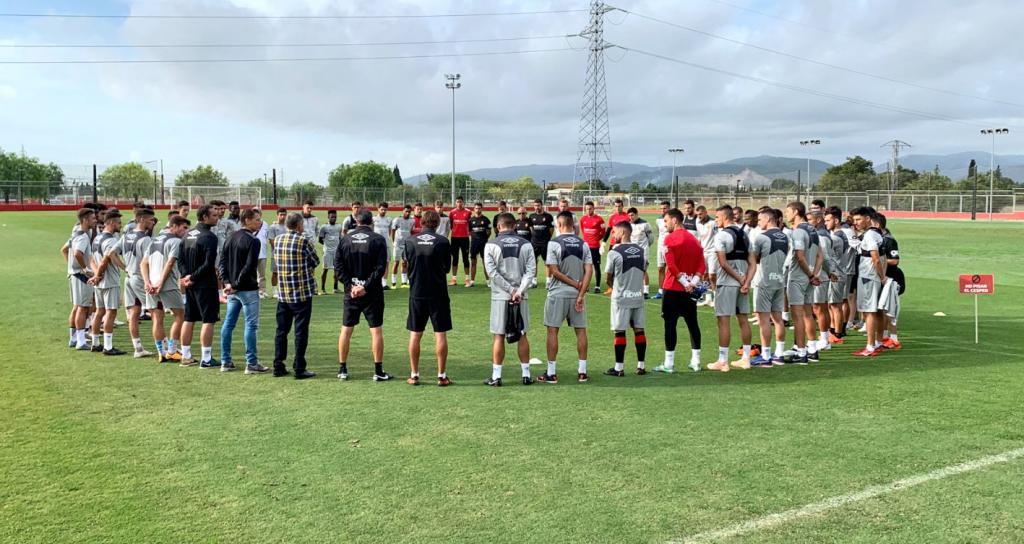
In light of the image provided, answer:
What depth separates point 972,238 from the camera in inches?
1321

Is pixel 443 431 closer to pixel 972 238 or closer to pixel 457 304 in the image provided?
pixel 457 304

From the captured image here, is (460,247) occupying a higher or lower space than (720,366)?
higher

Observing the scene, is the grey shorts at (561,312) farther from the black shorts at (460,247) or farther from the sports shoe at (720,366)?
the black shorts at (460,247)

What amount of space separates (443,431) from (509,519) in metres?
1.90

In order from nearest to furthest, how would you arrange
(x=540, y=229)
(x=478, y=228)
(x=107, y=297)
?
(x=107, y=297)
(x=540, y=229)
(x=478, y=228)

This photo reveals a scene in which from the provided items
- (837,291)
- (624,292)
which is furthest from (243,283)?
(837,291)

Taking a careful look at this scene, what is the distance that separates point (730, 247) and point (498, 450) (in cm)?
465

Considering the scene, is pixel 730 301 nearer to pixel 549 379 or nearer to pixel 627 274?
pixel 627 274

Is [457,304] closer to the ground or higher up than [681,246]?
closer to the ground

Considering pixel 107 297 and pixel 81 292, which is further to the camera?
pixel 81 292

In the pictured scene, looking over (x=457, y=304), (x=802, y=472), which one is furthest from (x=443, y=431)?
(x=457, y=304)

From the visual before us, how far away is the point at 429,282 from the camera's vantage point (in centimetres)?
790

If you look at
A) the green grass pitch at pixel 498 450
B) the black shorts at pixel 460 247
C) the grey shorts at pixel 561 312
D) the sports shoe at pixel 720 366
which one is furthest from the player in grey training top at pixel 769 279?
the black shorts at pixel 460 247

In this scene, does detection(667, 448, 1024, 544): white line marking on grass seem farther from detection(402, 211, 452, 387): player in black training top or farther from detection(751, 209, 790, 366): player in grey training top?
detection(402, 211, 452, 387): player in black training top
